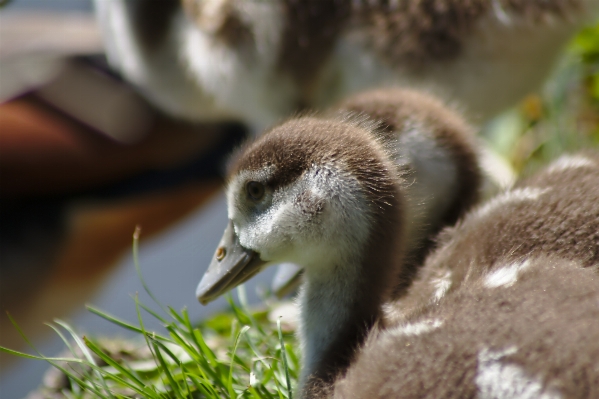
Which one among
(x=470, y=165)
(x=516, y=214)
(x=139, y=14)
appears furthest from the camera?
(x=139, y=14)

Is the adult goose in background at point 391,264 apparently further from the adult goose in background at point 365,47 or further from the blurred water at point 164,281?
the blurred water at point 164,281

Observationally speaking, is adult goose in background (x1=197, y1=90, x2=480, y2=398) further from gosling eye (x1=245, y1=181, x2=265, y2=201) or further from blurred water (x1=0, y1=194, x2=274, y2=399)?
blurred water (x1=0, y1=194, x2=274, y2=399)

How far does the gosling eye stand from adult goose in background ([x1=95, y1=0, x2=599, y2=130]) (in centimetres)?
69

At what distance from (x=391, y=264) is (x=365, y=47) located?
750 millimetres

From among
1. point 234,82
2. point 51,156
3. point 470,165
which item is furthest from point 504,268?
point 51,156

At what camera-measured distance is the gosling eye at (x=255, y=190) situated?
111 cm

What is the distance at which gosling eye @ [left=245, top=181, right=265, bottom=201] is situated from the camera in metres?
1.11

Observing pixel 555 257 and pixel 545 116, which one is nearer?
pixel 555 257

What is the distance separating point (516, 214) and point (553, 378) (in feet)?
1.34

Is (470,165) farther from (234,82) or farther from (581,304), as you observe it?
(234,82)

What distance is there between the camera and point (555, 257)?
1.02 meters

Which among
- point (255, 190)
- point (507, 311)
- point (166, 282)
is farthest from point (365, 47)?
point (166, 282)

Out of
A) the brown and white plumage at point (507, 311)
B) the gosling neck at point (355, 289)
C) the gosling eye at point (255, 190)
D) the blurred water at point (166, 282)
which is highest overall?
the gosling eye at point (255, 190)

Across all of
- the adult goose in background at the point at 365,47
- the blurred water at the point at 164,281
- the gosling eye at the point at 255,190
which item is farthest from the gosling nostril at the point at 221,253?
the blurred water at the point at 164,281
